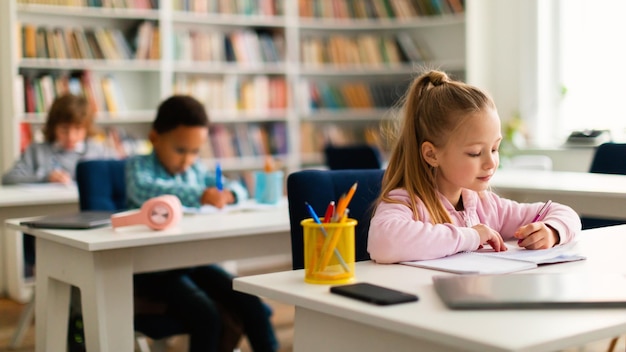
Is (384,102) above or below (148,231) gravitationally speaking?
above

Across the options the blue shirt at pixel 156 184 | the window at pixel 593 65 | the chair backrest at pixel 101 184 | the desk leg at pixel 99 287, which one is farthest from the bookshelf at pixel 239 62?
the desk leg at pixel 99 287

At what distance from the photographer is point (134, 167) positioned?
292cm

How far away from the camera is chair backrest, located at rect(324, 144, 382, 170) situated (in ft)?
12.8

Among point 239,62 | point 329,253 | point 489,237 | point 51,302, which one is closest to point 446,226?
point 489,237

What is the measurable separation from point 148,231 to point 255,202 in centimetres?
76

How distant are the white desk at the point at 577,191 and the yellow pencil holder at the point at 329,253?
1.38m

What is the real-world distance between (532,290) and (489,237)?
437mm

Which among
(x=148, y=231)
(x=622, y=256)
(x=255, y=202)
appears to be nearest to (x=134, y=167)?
(x=255, y=202)

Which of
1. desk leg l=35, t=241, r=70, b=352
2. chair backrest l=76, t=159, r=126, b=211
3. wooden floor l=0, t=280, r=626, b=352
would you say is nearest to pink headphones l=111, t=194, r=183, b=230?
desk leg l=35, t=241, r=70, b=352

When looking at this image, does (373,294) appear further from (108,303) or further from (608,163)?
(608,163)

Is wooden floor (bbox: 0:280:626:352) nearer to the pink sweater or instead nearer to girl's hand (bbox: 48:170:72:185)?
girl's hand (bbox: 48:170:72:185)

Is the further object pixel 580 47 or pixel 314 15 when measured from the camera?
pixel 314 15

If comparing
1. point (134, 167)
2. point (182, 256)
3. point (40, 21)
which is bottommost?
point (182, 256)

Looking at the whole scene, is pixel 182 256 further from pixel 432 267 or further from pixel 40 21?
pixel 40 21
